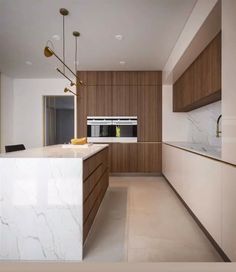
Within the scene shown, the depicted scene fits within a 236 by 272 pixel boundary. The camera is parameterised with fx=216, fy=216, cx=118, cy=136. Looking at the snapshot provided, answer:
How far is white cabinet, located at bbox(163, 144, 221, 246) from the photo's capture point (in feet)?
6.33

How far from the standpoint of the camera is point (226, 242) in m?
1.73

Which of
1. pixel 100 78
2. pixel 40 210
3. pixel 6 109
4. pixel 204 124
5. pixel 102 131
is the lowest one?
pixel 40 210

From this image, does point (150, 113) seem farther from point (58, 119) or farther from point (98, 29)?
point (58, 119)

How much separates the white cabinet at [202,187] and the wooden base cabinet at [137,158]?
6.21 ft

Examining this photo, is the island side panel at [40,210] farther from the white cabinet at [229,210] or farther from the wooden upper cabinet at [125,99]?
the wooden upper cabinet at [125,99]

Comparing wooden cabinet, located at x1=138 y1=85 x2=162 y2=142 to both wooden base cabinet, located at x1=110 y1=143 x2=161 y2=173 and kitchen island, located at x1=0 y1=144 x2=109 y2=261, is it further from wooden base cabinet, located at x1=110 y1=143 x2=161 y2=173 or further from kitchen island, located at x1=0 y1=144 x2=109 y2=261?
kitchen island, located at x1=0 y1=144 x2=109 y2=261

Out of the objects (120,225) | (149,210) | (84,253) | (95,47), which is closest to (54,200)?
(84,253)

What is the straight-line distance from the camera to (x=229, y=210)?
1693mm

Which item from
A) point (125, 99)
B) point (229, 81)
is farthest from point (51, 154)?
point (125, 99)

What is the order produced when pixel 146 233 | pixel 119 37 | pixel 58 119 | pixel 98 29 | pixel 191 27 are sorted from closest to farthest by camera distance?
pixel 146 233 < pixel 191 27 < pixel 98 29 < pixel 119 37 < pixel 58 119

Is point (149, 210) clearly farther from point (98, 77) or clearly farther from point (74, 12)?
point (98, 77)

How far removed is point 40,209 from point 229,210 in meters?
1.55

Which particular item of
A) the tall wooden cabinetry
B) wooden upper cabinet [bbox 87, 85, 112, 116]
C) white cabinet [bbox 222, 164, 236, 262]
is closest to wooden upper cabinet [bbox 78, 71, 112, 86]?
the tall wooden cabinetry

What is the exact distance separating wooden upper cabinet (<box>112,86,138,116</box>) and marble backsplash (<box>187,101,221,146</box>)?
140 centimetres
